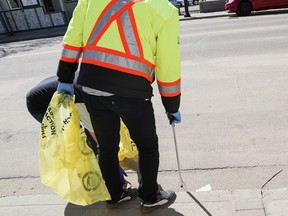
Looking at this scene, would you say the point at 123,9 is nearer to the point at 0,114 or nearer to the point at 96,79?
the point at 96,79

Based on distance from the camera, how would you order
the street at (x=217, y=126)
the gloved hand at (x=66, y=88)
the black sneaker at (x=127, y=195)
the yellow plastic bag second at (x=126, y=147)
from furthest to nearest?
the yellow plastic bag second at (x=126, y=147)
the street at (x=217, y=126)
the black sneaker at (x=127, y=195)
the gloved hand at (x=66, y=88)

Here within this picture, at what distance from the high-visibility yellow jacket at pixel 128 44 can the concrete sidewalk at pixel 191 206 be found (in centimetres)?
100

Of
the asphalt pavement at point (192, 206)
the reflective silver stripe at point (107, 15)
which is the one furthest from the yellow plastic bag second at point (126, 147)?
the reflective silver stripe at point (107, 15)

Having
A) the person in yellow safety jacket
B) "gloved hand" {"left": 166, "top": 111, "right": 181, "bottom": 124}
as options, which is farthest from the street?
the person in yellow safety jacket

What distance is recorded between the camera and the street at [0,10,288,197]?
9.74 ft

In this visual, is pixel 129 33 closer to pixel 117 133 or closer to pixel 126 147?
pixel 117 133

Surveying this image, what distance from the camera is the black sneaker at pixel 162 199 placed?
2.46 m

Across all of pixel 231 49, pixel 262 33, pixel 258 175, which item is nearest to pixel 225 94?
pixel 258 175

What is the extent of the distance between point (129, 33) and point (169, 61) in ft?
0.98

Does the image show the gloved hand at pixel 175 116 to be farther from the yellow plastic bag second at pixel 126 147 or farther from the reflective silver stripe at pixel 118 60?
the yellow plastic bag second at pixel 126 147

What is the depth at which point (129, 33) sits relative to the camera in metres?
1.78

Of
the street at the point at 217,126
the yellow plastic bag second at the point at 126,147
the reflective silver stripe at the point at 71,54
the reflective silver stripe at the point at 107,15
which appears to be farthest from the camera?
the yellow plastic bag second at the point at 126,147

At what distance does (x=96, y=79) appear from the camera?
1.91 metres

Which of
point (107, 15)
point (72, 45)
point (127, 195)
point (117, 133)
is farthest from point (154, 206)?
point (107, 15)
